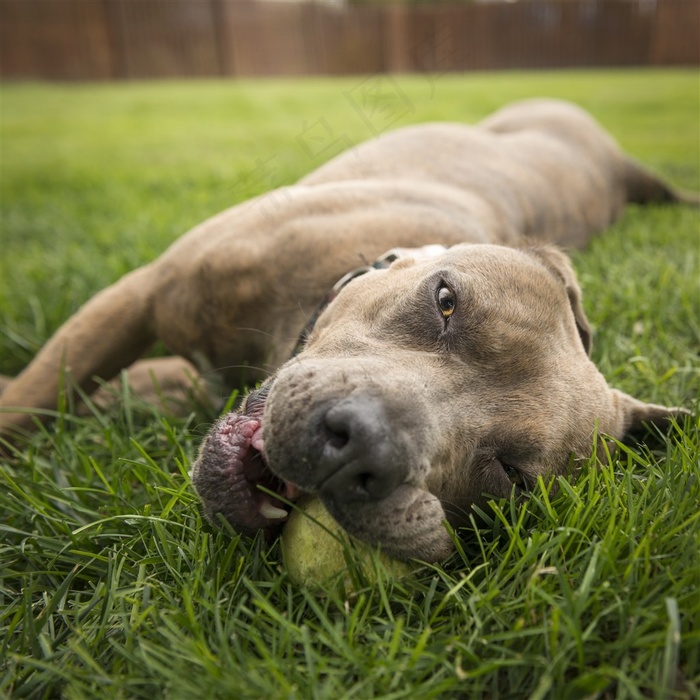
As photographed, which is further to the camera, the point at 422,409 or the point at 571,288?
the point at 571,288

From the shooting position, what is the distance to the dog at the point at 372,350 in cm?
194

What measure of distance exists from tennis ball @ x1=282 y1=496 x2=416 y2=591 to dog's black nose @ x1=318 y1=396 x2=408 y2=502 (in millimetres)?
128

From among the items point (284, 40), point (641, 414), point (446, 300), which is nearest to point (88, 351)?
point (446, 300)

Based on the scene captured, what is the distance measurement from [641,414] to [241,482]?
1.44 metres

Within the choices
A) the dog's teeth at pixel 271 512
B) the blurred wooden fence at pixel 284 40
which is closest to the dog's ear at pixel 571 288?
the dog's teeth at pixel 271 512

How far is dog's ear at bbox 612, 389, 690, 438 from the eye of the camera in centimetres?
261

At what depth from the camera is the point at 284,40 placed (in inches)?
921

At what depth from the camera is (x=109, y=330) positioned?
3.23m

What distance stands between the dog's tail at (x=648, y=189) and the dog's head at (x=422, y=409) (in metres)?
4.30

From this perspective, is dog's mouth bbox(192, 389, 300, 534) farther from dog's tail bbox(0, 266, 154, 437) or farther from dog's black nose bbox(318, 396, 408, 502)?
dog's tail bbox(0, 266, 154, 437)

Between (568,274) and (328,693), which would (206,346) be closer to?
(568,274)

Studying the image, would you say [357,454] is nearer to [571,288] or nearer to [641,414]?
[641,414]

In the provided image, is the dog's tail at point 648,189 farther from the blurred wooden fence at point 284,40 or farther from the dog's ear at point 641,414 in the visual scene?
the blurred wooden fence at point 284,40

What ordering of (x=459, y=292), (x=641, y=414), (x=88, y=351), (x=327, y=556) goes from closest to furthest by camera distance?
(x=327, y=556) → (x=459, y=292) → (x=641, y=414) → (x=88, y=351)
